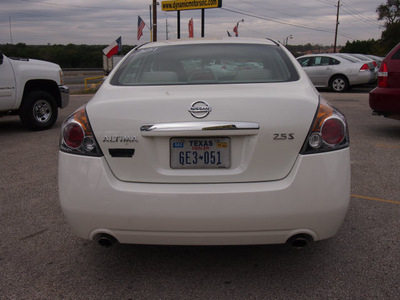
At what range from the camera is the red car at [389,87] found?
22.7 feet

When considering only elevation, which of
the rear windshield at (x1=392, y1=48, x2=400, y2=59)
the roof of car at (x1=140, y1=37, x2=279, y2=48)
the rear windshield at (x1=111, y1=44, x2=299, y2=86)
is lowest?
the rear windshield at (x1=392, y1=48, x2=400, y2=59)

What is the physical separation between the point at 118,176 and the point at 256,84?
1066mm

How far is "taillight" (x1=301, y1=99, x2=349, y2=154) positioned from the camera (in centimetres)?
248

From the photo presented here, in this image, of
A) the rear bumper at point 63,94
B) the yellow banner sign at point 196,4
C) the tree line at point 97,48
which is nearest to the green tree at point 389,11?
the tree line at point 97,48

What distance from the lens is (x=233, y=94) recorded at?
2557 mm

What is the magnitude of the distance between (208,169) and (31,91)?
6.88 m

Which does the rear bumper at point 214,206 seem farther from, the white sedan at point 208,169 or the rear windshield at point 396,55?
the rear windshield at point 396,55

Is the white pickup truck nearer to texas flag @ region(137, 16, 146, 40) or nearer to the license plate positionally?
the license plate

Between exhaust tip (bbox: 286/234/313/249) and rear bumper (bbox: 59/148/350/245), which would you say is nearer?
rear bumper (bbox: 59/148/350/245)

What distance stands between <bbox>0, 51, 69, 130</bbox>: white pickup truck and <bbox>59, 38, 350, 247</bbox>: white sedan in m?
5.95

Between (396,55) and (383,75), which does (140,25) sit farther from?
(396,55)

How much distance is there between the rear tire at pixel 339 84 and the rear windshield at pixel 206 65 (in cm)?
1428

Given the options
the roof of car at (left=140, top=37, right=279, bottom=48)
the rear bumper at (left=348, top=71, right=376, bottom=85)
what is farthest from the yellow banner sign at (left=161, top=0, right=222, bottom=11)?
the roof of car at (left=140, top=37, right=279, bottom=48)

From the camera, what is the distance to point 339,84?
16891mm
